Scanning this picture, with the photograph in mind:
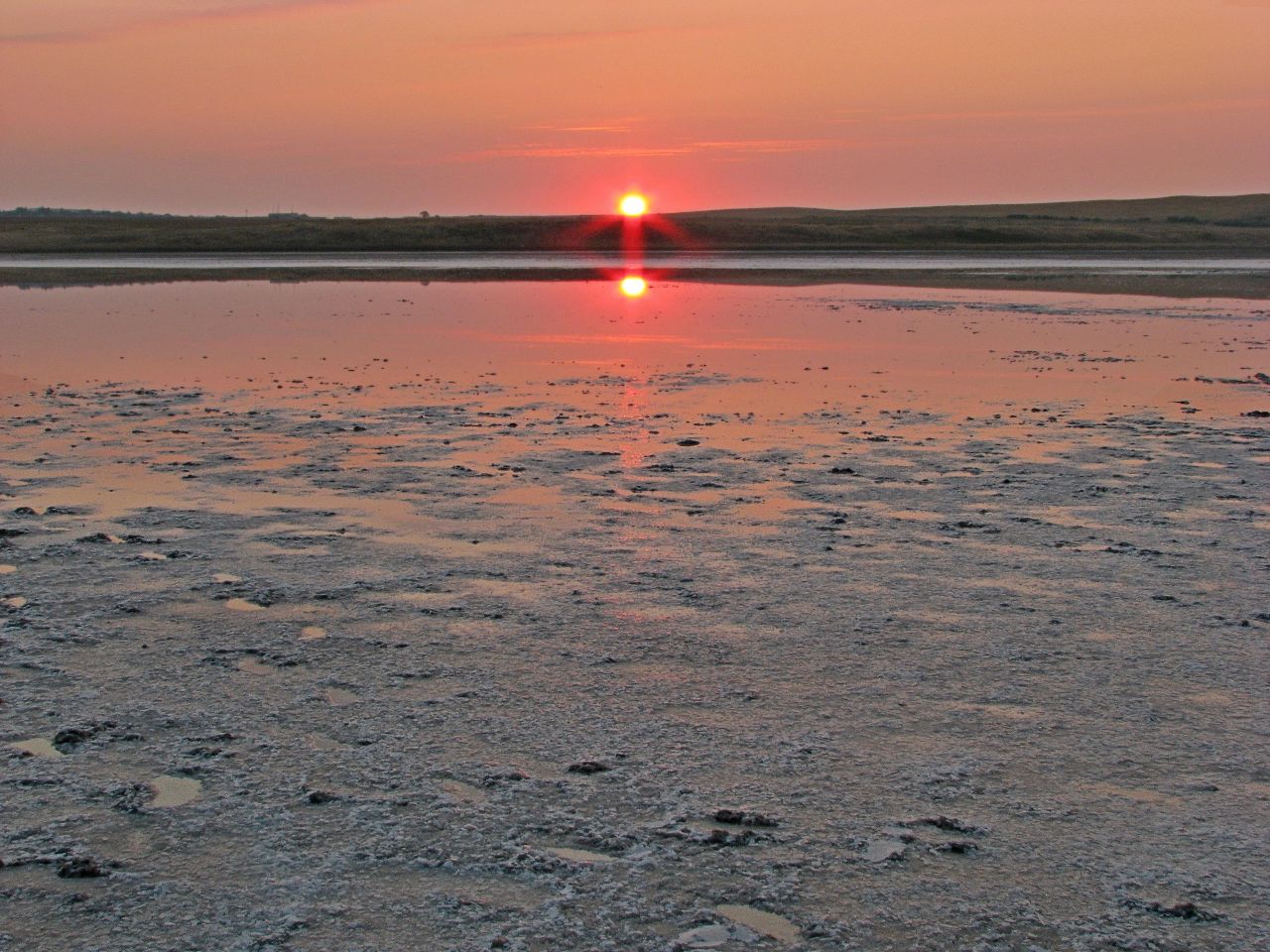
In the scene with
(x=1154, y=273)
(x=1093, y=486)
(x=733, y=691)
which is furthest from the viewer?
(x=1154, y=273)

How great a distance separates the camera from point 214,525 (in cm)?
877

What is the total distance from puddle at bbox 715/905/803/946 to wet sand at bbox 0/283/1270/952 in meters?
0.01

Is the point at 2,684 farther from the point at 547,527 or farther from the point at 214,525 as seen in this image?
the point at 547,527

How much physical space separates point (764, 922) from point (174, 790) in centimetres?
241

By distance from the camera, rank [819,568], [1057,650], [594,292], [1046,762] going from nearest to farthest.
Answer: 1. [1046,762]
2. [1057,650]
3. [819,568]
4. [594,292]

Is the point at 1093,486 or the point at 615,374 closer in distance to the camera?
the point at 1093,486

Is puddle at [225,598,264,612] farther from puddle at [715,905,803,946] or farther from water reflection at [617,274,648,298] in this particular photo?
water reflection at [617,274,648,298]

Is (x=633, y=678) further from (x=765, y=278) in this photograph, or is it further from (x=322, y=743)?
(x=765, y=278)

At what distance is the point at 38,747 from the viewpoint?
523 centimetres

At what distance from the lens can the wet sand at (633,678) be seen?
13.6 ft

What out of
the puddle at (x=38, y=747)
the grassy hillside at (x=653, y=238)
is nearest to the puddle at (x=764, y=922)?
the puddle at (x=38, y=747)

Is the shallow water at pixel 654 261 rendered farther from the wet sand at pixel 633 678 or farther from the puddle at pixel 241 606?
the puddle at pixel 241 606

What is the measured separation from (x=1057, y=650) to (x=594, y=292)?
2890 centimetres

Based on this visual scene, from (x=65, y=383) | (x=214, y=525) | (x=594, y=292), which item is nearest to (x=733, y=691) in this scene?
(x=214, y=525)
